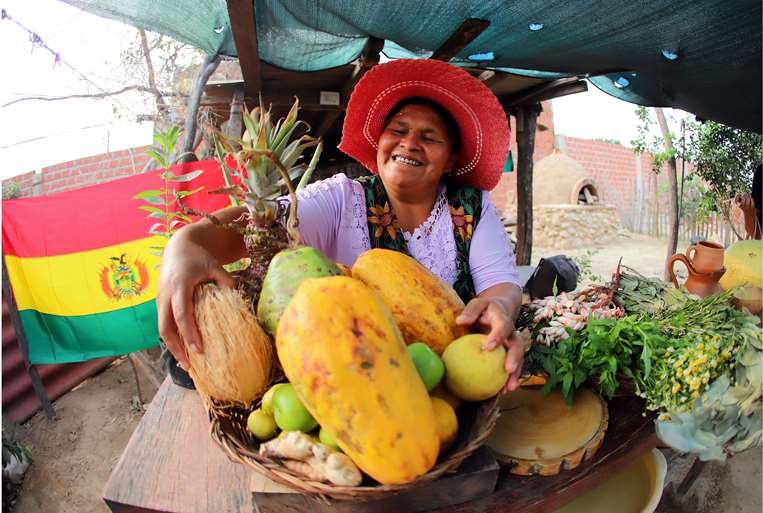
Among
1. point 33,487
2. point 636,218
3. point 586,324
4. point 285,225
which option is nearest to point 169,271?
point 285,225

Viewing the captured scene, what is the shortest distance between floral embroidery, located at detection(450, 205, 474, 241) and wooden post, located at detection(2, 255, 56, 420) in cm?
470

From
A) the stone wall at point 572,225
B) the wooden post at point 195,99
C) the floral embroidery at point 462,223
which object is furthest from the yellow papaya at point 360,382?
the stone wall at point 572,225

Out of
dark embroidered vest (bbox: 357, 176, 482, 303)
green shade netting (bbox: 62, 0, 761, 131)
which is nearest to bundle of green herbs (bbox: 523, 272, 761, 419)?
dark embroidered vest (bbox: 357, 176, 482, 303)

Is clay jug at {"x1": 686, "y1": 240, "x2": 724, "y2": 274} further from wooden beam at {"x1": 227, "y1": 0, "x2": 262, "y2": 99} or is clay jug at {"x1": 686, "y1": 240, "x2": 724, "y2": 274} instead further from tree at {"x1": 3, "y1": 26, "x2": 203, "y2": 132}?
tree at {"x1": 3, "y1": 26, "x2": 203, "y2": 132}

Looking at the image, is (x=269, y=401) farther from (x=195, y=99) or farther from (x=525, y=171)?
(x=525, y=171)

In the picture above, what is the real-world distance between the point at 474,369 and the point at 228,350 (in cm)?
61

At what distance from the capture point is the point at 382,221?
203 centimetres

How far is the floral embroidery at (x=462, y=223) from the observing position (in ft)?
6.66

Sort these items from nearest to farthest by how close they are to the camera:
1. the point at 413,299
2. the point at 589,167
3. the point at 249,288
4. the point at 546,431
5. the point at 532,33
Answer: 1. the point at 413,299
2. the point at 249,288
3. the point at 546,431
4. the point at 532,33
5. the point at 589,167

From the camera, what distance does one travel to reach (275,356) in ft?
4.04

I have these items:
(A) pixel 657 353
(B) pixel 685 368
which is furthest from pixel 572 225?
(B) pixel 685 368

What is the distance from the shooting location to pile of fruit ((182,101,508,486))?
87 centimetres

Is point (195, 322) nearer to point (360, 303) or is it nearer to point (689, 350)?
point (360, 303)

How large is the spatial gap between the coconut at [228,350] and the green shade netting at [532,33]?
2.29 meters
